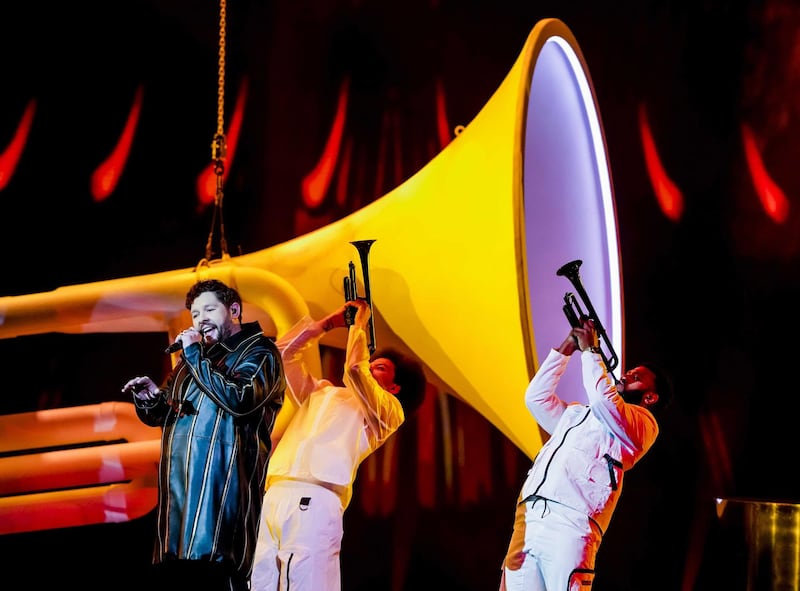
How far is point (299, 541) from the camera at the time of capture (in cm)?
237

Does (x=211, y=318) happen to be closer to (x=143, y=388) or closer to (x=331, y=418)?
(x=143, y=388)

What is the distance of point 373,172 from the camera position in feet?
11.9

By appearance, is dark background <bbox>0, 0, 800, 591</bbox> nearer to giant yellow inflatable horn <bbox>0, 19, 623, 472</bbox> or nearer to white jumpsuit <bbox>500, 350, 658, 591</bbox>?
giant yellow inflatable horn <bbox>0, 19, 623, 472</bbox>

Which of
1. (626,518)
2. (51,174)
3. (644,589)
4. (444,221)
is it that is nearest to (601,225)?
(444,221)

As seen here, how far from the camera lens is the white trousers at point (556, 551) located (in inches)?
90.0

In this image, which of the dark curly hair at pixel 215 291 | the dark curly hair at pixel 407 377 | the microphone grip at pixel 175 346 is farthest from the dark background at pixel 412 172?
the microphone grip at pixel 175 346

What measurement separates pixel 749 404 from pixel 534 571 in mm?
1280

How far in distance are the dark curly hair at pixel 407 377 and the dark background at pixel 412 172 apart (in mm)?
621

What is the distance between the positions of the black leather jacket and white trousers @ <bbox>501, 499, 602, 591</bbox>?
72 centimetres

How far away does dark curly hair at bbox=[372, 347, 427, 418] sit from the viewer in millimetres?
2814

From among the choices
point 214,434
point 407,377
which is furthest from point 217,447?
point 407,377

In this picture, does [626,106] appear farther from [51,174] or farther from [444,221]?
[51,174]

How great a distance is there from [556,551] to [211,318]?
109 centimetres

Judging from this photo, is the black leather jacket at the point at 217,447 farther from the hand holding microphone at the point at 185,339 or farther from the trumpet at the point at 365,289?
the trumpet at the point at 365,289
